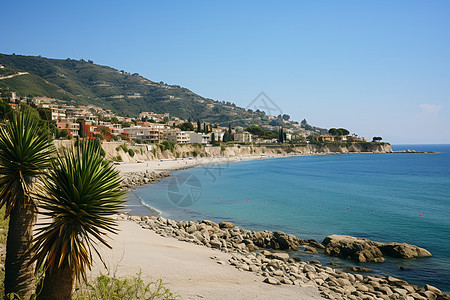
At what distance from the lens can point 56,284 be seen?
5.54 metres

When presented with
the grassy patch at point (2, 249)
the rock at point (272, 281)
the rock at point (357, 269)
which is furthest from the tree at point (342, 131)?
the grassy patch at point (2, 249)

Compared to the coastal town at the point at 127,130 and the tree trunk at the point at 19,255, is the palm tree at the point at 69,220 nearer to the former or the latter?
the tree trunk at the point at 19,255

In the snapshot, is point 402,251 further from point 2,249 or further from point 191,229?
point 2,249

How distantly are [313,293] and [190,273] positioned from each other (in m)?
3.86

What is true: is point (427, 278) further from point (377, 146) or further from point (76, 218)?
point (377, 146)

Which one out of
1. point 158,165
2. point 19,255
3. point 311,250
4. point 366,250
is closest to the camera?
point 19,255

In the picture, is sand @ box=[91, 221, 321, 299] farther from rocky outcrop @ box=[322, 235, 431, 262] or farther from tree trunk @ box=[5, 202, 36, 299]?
rocky outcrop @ box=[322, 235, 431, 262]

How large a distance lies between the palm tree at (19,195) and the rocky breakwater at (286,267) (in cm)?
691

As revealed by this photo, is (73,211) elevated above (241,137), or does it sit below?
below

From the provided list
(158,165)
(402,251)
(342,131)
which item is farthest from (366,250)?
(342,131)

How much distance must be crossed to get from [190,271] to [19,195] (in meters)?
5.90

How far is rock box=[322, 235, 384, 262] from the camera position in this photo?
48.2ft

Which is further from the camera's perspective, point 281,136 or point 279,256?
point 281,136

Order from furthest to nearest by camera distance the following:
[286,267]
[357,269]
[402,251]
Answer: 1. [402,251]
2. [357,269]
3. [286,267]
